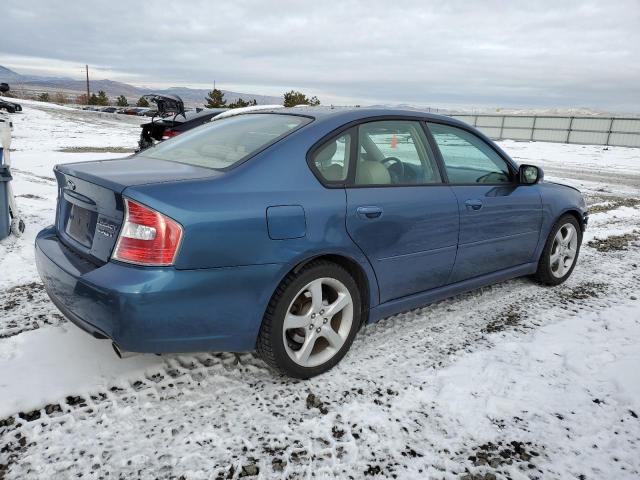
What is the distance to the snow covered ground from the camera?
6.82 ft

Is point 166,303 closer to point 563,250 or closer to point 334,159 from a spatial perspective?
point 334,159

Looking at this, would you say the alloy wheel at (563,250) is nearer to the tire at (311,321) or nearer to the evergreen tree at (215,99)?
the tire at (311,321)

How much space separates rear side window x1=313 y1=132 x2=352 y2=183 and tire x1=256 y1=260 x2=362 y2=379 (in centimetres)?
49

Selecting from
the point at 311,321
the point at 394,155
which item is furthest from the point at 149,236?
the point at 394,155

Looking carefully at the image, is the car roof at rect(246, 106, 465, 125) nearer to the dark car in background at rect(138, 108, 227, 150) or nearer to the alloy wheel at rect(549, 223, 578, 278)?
the alloy wheel at rect(549, 223, 578, 278)

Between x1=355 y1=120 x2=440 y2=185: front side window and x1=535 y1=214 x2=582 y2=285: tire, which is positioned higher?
x1=355 y1=120 x2=440 y2=185: front side window

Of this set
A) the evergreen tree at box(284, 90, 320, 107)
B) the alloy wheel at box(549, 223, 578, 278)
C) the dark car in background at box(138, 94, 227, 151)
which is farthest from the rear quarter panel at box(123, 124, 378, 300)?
the evergreen tree at box(284, 90, 320, 107)

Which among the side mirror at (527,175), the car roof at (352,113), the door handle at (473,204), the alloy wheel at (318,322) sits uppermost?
the car roof at (352,113)

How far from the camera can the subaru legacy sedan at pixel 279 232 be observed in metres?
2.18

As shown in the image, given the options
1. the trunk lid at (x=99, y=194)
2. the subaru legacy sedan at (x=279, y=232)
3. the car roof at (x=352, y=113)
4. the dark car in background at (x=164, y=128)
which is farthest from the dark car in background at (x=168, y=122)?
the trunk lid at (x=99, y=194)

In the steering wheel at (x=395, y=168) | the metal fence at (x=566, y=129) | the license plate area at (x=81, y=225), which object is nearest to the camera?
the license plate area at (x=81, y=225)

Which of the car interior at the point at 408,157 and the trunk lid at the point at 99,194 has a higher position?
the car interior at the point at 408,157

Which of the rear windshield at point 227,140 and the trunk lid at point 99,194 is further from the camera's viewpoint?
the rear windshield at point 227,140

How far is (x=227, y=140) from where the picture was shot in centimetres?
294
